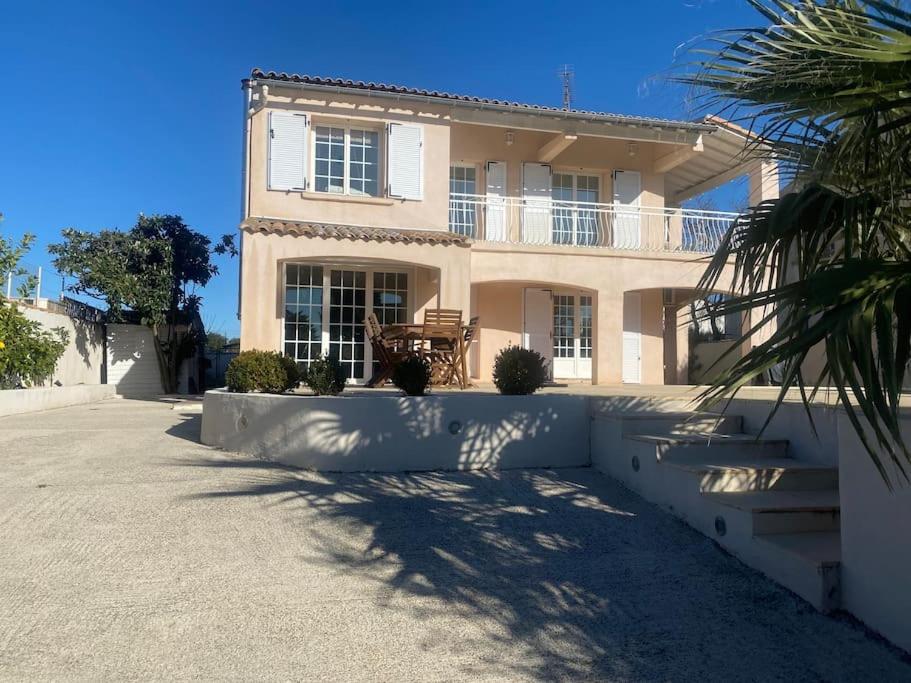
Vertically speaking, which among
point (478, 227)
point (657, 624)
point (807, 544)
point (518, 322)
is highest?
point (478, 227)

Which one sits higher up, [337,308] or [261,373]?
[337,308]

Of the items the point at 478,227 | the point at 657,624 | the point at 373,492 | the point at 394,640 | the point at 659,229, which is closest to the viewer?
the point at 394,640

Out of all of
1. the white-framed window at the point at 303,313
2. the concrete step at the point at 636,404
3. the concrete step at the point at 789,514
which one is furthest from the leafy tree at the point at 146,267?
the concrete step at the point at 789,514

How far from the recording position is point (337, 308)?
11.9 m

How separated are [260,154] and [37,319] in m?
6.32

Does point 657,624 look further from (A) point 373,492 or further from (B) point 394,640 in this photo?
(A) point 373,492

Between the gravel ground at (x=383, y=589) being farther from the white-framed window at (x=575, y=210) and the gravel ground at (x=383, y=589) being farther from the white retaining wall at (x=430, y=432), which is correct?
the white-framed window at (x=575, y=210)

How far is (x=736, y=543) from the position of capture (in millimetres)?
4324

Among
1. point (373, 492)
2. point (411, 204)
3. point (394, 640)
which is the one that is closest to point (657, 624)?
point (394, 640)

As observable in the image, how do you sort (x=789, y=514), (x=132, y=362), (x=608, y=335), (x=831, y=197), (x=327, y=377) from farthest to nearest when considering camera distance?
(x=132, y=362) → (x=608, y=335) → (x=327, y=377) → (x=789, y=514) → (x=831, y=197)

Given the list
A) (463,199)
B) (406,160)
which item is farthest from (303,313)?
(463,199)

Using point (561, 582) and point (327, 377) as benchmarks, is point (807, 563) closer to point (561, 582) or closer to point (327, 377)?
point (561, 582)

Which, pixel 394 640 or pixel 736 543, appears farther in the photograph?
pixel 736 543

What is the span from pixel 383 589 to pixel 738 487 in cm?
257
